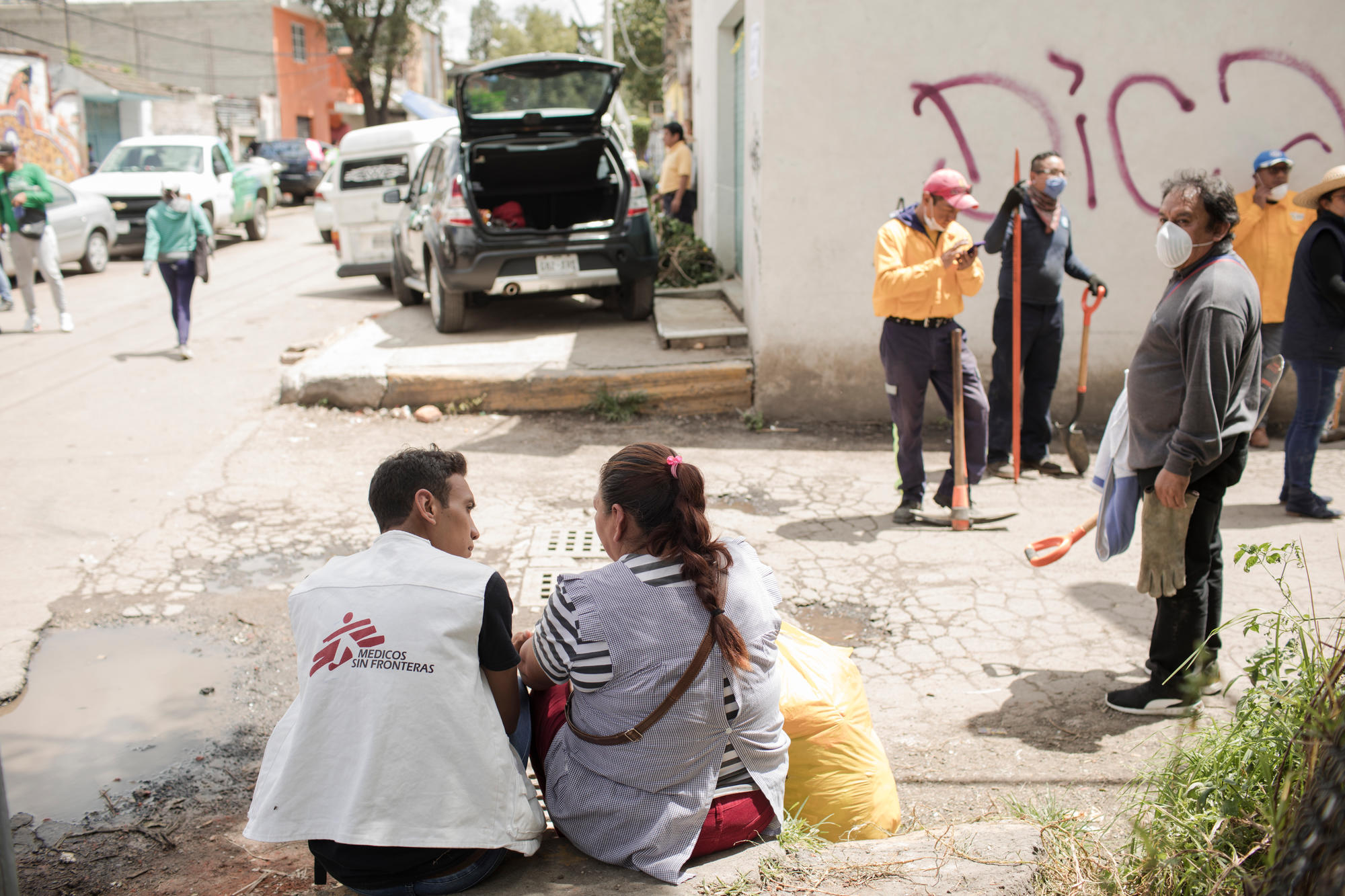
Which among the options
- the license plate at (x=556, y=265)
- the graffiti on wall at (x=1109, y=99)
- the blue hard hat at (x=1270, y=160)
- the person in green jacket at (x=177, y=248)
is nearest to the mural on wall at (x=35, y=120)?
the person in green jacket at (x=177, y=248)

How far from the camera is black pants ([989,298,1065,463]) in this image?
607 cm

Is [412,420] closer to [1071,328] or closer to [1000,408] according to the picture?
[1000,408]

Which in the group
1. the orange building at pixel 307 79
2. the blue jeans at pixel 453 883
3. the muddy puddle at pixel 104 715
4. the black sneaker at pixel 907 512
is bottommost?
the muddy puddle at pixel 104 715

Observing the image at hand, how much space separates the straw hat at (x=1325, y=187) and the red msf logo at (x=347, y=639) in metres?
4.86

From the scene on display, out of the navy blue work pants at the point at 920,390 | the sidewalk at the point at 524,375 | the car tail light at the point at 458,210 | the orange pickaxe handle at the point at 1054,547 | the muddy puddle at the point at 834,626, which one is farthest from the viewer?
the car tail light at the point at 458,210

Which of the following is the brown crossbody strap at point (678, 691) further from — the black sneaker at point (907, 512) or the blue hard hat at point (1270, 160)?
the blue hard hat at point (1270, 160)

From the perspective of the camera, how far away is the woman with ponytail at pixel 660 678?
2191 mm

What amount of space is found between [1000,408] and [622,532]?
14.8 feet

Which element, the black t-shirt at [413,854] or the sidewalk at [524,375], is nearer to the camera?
the black t-shirt at [413,854]

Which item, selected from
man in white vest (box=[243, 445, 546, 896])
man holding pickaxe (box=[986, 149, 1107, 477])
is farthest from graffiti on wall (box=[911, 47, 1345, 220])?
man in white vest (box=[243, 445, 546, 896])

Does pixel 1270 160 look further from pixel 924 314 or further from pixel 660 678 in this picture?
pixel 660 678

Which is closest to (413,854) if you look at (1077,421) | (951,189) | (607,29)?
(951,189)

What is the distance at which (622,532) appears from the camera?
90.2 inches

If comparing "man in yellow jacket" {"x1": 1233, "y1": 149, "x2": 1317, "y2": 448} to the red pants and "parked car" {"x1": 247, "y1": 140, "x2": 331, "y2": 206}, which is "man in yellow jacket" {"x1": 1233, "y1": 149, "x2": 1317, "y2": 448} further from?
"parked car" {"x1": 247, "y1": 140, "x2": 331, "y2": 206}
